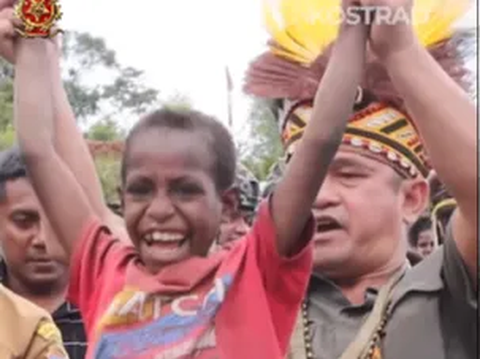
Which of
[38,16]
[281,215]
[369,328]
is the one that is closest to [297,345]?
[369,328]

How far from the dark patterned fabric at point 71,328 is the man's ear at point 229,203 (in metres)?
0.26

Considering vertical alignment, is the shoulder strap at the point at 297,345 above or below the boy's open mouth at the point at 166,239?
below

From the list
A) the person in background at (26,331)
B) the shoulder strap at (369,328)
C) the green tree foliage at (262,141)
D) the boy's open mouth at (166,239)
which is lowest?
the person in background at (26,331)

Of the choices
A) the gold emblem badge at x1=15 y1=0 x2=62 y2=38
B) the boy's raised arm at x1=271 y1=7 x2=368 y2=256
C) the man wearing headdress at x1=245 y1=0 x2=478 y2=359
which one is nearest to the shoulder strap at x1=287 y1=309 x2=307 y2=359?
the man wearing headdress at x1=245 y1=0 x2=478 y2=359

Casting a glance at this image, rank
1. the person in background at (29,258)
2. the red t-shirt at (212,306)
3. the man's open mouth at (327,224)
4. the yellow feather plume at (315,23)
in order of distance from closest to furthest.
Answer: the red t-shirt at (212,306), the yellow feather plume at (315,23), the man's open mouth at (327,224), the person in background at (29,258)

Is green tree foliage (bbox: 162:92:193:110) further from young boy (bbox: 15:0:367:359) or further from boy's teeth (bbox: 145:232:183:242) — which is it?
boy's teeth (bbox: 145:232:183:242)

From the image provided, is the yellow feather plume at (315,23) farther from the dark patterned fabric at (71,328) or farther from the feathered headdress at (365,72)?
the dark patterned fabric at (71,328)

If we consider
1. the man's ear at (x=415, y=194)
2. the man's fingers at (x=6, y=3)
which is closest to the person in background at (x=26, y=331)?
the man's fingers at (x=6, y=3)

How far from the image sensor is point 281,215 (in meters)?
1.02

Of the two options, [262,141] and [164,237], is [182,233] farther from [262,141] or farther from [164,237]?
[262,141]

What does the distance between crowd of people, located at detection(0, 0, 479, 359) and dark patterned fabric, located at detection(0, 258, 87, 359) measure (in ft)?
0.05

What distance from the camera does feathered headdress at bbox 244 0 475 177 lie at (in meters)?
1.15

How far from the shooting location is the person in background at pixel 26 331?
4.04ft

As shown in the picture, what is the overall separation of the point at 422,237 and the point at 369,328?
0.38m
